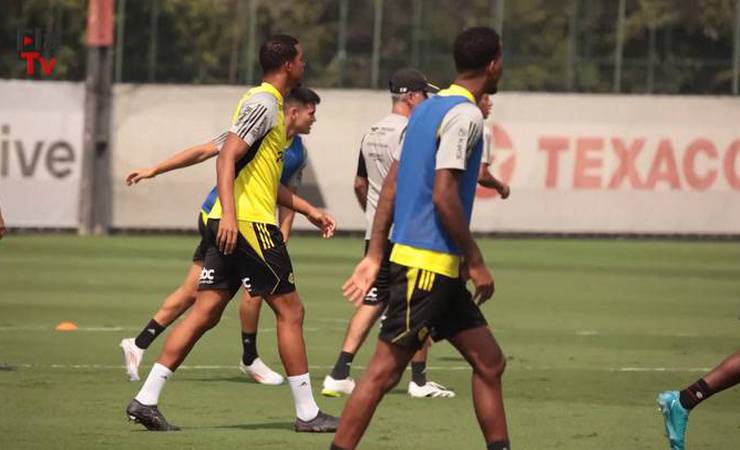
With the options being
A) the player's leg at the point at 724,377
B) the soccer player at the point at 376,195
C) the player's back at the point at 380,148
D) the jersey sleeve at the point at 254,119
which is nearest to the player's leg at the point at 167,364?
the jersey sleeve at the point at 254,119

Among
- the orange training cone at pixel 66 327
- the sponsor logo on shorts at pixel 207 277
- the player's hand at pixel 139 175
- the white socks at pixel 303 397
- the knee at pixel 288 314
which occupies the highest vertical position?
the player's hand at pixel 139 175

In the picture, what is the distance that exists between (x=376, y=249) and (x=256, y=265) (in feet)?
7.16

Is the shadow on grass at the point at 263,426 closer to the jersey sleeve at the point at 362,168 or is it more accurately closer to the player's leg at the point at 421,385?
the player's leg at the point at 421,385

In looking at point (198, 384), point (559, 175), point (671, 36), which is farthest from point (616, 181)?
point (198, 384)

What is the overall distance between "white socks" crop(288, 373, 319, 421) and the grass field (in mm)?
158

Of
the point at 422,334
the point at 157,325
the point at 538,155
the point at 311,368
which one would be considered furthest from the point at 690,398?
the point at 538,155

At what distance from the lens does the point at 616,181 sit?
3222 centimetres

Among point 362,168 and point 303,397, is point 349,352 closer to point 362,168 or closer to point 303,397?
point 362,168

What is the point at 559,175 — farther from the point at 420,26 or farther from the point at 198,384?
the point at 198,384

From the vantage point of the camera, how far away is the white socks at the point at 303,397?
36.7ft

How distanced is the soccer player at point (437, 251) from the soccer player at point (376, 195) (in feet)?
11.9

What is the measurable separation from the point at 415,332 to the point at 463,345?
0.32 meters

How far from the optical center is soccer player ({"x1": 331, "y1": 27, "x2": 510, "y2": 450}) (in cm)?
888

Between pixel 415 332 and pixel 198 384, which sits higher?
pixel 415 332
